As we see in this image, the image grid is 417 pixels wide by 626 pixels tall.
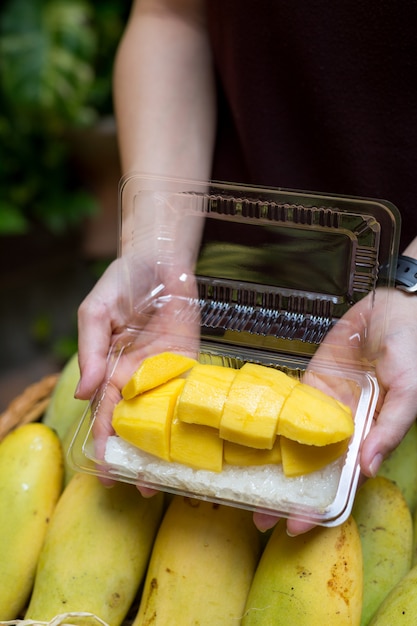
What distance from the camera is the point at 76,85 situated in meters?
2.39

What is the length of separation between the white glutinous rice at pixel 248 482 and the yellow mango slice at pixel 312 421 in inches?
2.0

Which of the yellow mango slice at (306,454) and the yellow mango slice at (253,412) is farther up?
the yellow mango slice at (253,412)

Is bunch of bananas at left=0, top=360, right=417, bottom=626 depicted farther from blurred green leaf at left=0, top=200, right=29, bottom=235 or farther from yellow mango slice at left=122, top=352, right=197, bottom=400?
blurred green leaf at left=0, top=200, right=29, bottom=235

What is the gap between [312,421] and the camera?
76 cm

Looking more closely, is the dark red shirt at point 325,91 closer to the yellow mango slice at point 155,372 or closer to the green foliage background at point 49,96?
the yellow mango slice at point 155,372

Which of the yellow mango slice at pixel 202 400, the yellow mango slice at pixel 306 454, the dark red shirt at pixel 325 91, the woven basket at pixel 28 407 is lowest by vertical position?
the woven basket at pixel 28 407

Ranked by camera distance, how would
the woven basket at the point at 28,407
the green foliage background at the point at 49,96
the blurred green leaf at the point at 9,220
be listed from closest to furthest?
the woven basket at the point at 28,407 < the blurred green leaf at the point at 9,220 < the green foliage background at the point at 49,96

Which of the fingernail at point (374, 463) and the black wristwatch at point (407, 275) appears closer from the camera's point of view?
the fingernail at point (374, 463)

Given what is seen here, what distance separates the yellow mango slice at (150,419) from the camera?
0.80m

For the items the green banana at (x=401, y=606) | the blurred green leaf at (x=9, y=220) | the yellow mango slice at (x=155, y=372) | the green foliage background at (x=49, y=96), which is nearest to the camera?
the green banana at (x=401, y=606)

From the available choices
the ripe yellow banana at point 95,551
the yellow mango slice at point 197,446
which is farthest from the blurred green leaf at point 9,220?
the yellow mango slice at point 197,446

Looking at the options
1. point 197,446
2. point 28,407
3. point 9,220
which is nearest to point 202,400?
point 197,446

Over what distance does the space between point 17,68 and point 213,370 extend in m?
1.83

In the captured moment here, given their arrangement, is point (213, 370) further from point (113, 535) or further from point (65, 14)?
point (65, 14)
